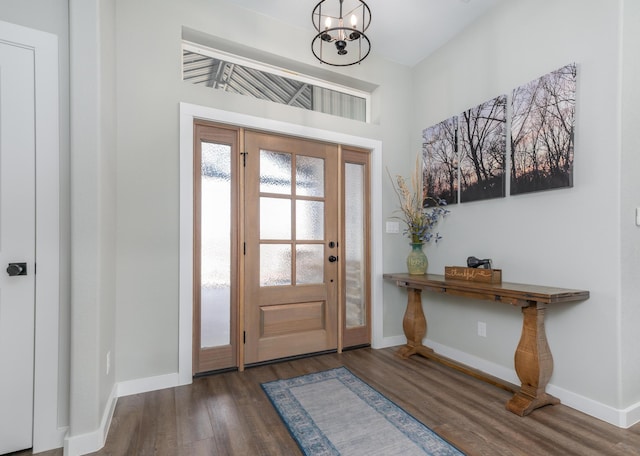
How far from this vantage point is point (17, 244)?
1662 mm

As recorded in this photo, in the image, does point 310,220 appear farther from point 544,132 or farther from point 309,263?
point 544,132

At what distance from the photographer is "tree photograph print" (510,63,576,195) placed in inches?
84.0

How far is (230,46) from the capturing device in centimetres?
272

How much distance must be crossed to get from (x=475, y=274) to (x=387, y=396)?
1167 mm

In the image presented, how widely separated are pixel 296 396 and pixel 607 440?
1.85 m

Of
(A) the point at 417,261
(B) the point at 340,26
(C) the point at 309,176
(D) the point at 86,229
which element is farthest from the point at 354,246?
(D) the point at 86,229

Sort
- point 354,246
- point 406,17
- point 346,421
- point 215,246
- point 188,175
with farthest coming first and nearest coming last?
point 354,246
point 406,17
point 215,246
point 188,175
point 346,421

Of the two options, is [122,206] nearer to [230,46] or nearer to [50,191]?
[50,191]

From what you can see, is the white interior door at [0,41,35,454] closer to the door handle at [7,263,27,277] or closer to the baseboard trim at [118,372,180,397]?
the door handle at [7,263,27,277]

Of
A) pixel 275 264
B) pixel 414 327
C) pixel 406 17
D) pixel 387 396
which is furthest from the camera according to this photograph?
pixel 414 327

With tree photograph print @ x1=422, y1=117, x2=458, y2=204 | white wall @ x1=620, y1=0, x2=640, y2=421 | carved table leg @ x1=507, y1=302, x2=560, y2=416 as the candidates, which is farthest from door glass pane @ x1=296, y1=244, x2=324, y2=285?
white wall @ x1=620, y1=0, x2=640, y2=421

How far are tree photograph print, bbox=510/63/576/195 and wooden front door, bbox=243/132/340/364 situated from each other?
159cm

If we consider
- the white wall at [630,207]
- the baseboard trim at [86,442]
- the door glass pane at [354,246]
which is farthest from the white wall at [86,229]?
the white wall at [630,207]

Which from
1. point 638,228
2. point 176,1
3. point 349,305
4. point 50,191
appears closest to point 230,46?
point 176,1
